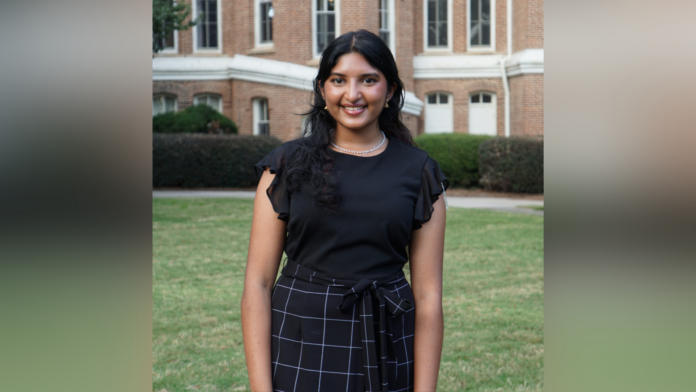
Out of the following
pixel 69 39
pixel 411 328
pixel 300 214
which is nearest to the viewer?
pixel 69 39

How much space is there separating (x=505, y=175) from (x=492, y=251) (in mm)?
8984

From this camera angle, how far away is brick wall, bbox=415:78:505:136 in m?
23.4

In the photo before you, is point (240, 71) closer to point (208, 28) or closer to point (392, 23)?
point (208, 28)

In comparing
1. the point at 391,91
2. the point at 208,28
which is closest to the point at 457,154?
the point at 208,28

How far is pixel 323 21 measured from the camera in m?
22.0

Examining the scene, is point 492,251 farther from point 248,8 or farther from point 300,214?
point 248,8

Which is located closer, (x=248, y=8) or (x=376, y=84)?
(x=376, y=84)

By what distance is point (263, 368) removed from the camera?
6.21 ft

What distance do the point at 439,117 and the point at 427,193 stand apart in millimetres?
22151

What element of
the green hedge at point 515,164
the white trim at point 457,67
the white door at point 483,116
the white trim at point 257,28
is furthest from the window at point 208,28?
the green hedge at point 515,164

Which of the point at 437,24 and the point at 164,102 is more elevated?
the point at 437,24

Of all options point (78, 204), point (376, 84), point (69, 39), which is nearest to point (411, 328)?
point (376, 84)

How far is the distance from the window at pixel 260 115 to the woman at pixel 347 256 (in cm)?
2103

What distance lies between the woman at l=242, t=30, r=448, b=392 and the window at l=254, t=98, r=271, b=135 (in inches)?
828
